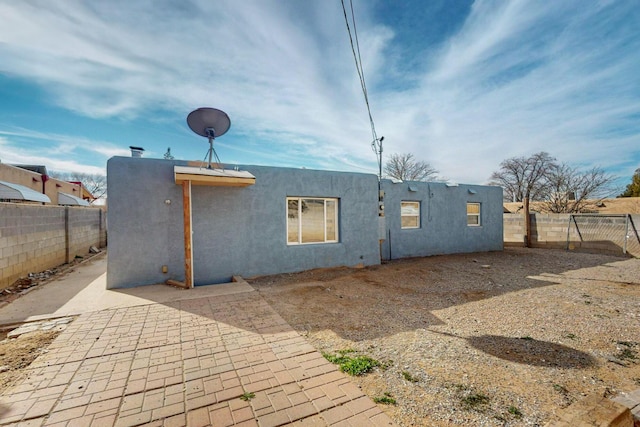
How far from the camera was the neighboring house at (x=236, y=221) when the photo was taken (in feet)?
19.9

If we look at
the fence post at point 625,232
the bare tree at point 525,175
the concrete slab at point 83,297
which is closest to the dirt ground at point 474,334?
the concrete slab at point 83,297

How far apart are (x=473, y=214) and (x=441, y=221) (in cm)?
261

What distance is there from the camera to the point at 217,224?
689cm

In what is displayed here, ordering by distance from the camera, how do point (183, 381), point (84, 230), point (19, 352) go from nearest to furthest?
point (183, 381) → point (19, 352) → point (84, 230)

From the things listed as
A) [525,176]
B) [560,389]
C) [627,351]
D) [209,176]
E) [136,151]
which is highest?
[525,176]

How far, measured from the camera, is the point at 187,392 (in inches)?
96.9

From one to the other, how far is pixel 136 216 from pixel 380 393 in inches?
252

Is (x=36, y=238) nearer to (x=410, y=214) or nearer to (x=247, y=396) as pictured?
(x=247, y=396)

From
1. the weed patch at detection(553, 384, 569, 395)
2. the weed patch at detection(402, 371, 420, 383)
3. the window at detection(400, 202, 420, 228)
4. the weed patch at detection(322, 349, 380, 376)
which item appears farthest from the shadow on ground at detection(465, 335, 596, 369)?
the window at detection(400, 202, 420, 228)

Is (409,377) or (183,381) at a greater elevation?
(183,381)

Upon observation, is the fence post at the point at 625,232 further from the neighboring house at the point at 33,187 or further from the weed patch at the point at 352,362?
the neighboring house at the point at 33,187

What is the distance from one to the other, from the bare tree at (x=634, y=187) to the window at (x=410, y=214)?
98.3 feet

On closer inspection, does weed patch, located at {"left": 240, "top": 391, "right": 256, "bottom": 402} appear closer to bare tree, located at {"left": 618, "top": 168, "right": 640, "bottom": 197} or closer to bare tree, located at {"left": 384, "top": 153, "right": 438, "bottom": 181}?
bare tree, located at {"left": 384, "top": 153, "right": 438, "bottom": 181}

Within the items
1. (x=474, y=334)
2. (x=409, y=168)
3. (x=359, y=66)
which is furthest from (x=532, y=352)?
(x=409, y=168)
